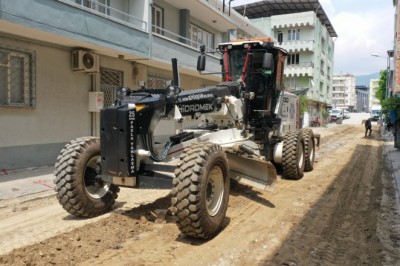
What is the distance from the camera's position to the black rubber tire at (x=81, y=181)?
5.33m

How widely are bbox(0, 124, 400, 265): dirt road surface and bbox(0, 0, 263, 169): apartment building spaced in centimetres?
362

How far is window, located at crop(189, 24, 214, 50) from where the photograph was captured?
19.3 m

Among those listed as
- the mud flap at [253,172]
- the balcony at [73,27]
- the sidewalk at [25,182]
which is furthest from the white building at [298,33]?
the mud flap at [253,172]

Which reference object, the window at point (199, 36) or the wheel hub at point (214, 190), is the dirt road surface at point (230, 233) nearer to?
the wheel hub at point (214, 190)

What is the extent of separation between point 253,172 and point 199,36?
14.8m

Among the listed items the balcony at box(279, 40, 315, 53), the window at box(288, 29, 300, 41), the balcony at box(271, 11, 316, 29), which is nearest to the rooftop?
the balcony at box(271, 11, 316, 29)

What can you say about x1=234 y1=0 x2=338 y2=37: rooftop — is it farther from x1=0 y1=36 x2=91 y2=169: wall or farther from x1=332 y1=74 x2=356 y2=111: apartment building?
x1=332 y1=74 x2=356 y2=111: apartment building

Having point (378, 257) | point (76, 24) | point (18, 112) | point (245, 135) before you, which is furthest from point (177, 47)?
point (378, 257)

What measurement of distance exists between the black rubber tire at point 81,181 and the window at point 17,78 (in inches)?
211

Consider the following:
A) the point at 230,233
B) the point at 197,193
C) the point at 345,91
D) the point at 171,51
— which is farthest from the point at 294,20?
the point at 345,91

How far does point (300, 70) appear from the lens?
42625 millimetres

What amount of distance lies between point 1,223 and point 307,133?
7.47m

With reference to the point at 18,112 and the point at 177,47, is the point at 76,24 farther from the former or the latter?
the point at 177,47

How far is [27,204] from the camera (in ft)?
23.0
